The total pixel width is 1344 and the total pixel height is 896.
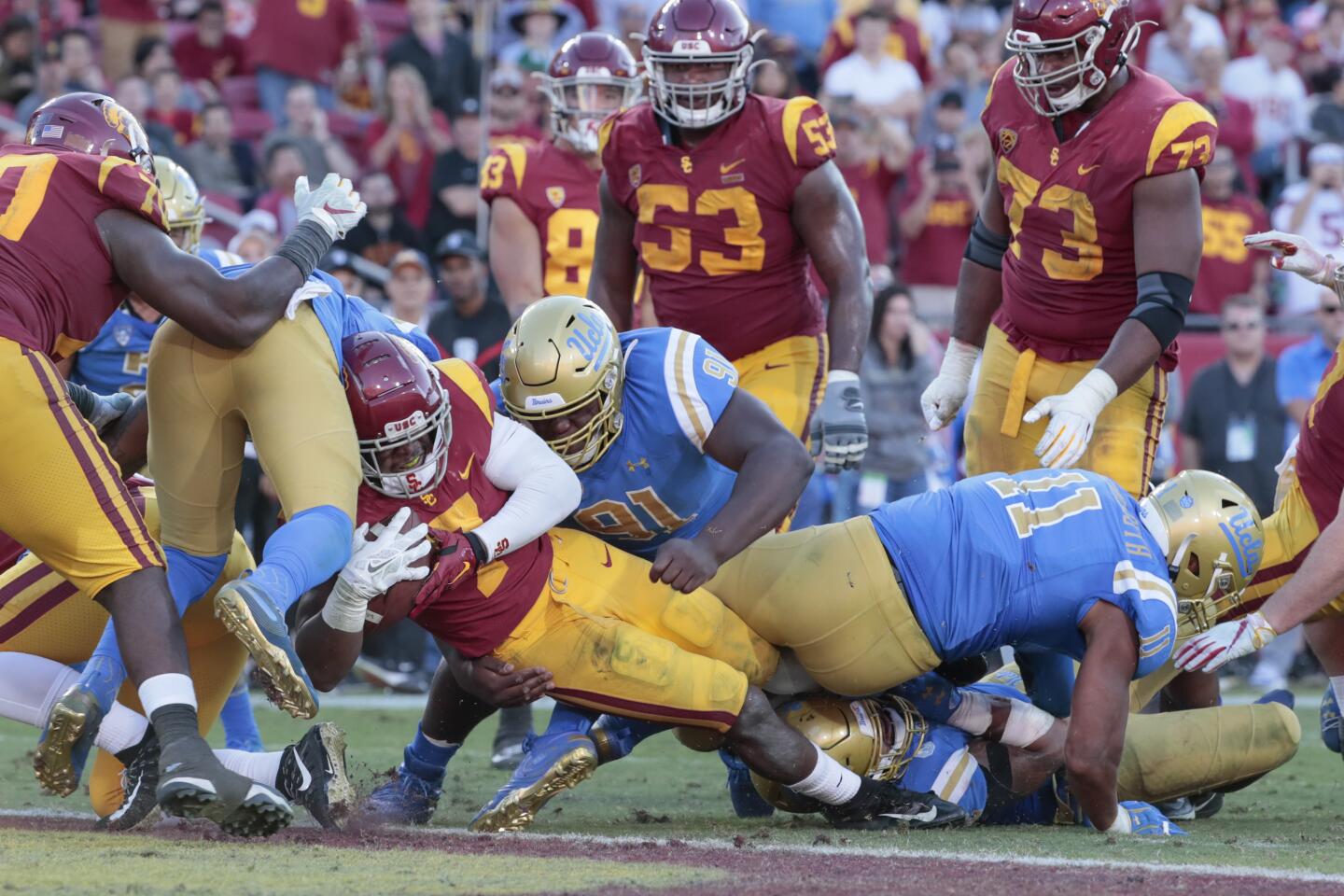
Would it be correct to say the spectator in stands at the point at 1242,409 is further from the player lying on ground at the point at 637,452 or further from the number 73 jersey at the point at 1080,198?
the player lying on ground at the point at 637,452

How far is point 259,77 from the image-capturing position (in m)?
12.0

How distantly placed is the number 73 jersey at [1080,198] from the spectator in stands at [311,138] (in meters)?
6.02

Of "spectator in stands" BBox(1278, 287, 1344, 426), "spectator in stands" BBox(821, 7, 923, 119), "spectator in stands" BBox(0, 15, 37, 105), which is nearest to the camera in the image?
"spectator in stands" BBox(1278, 287, 1344, 426)

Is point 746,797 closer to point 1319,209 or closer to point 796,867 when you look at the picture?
point 796,867

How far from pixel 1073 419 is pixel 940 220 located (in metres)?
5.92

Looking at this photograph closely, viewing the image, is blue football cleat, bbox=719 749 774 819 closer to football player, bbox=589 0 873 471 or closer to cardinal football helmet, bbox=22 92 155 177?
football player, bbox=589 0 873 471

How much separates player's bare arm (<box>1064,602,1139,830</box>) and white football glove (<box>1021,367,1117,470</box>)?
619mm

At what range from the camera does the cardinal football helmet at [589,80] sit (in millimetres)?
6727

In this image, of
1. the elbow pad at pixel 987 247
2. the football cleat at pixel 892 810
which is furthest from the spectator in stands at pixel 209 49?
the football cleat at pixel 892 810

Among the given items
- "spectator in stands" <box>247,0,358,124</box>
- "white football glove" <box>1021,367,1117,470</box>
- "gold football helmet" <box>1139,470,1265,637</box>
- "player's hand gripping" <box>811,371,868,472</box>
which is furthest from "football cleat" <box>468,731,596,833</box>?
"spectator in stands" <box>247,0,358,124</box>

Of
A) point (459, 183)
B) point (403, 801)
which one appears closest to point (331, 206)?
point (403, 801)

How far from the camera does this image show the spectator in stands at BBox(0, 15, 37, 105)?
11.3 metres

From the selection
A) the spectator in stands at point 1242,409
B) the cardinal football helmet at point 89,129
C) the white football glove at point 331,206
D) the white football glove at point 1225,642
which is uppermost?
the cardinal football helmet at point 89,129

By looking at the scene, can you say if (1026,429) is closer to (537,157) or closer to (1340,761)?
(1340,761)
